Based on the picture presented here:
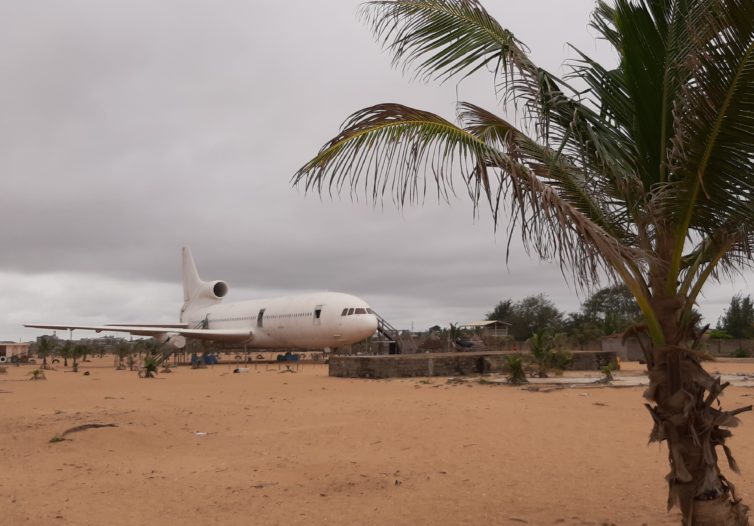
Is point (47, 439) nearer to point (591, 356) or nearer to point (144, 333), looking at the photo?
point (591, 356)

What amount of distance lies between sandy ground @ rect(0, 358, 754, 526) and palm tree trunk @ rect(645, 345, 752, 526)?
114cm

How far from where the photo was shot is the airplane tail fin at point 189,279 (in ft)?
183

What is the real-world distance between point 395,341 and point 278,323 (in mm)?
7156

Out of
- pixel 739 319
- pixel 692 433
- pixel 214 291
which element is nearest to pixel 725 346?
pixel 739 319

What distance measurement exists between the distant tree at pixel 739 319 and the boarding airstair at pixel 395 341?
32830 mm

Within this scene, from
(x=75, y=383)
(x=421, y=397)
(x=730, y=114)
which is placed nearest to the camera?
(x=730, y=114)

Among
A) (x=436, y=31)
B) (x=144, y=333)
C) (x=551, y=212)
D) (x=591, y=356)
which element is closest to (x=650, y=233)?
(x=551, y=212)

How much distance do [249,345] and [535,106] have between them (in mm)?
38136

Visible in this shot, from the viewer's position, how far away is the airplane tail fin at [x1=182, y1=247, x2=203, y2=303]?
183ft

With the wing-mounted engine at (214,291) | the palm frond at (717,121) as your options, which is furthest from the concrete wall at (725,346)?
the palm frond at (717,121)

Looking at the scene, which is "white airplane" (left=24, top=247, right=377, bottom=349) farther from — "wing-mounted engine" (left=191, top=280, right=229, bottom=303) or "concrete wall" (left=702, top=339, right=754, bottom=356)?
"concrete wall" (left=702, top=339, right=754, bottom=356)

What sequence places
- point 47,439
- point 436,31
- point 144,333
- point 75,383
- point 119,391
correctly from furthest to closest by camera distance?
point 144,333 < point 75,383 < point 119,391 < point 47,439 < point 436,31

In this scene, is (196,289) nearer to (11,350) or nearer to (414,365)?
(11,350)

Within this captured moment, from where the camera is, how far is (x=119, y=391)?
59.0 ft
